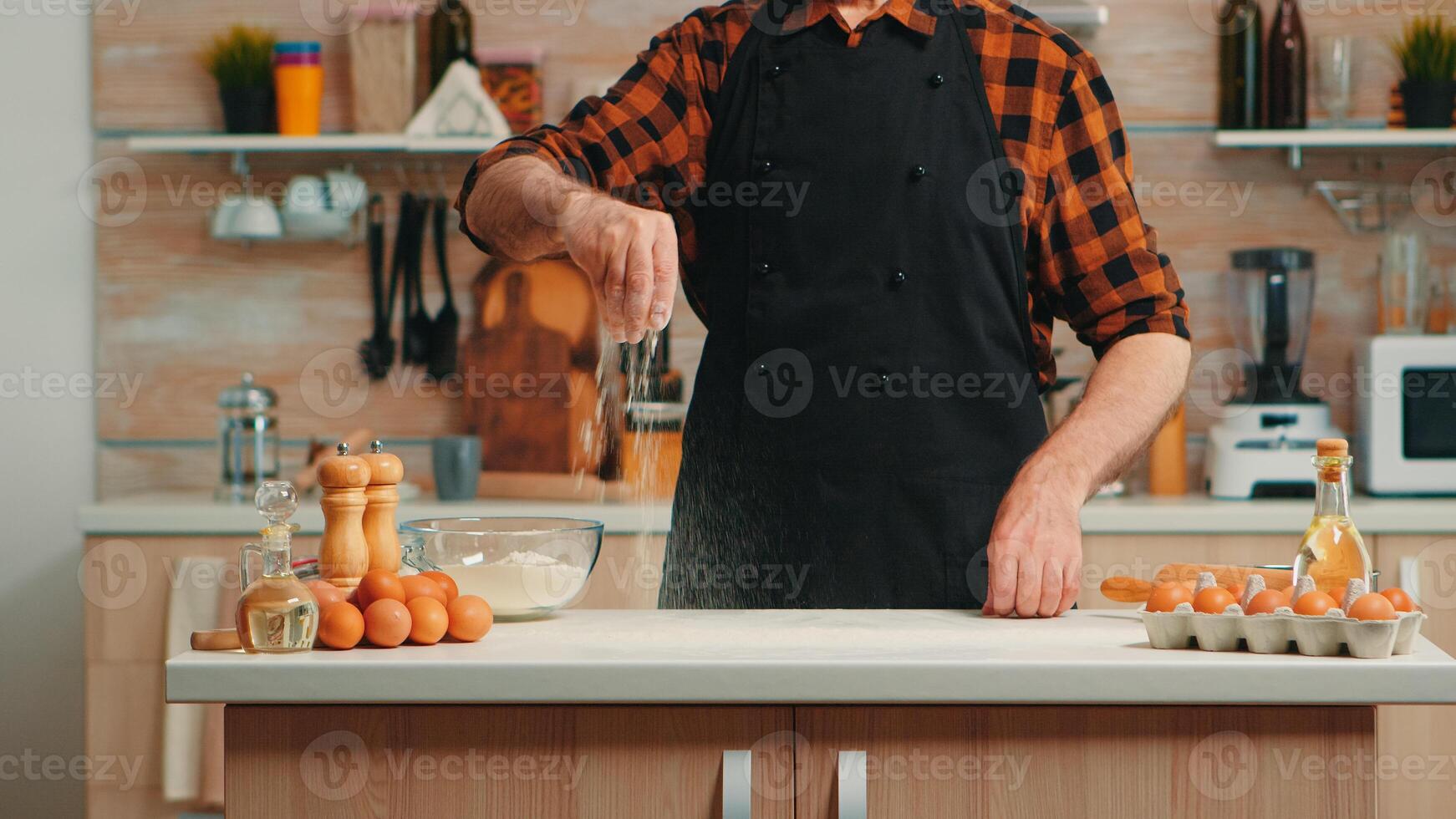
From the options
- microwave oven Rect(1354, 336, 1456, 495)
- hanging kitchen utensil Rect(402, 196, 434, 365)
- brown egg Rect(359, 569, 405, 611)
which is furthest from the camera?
hanging kitchen utensil Rect(402, 196, 434, 365)

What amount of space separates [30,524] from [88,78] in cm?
98

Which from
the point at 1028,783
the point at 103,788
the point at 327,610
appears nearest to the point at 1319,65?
the point at 1028,783

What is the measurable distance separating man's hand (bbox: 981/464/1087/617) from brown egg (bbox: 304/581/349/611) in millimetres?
566

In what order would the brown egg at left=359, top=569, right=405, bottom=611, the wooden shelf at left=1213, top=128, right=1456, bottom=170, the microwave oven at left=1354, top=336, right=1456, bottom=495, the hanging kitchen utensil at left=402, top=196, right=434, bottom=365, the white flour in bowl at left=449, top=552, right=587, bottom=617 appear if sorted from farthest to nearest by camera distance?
the hanging kitchen utensil at left=402, top=196, right=434, bottom=365 → the wooden shelf at left=1213, top=128, right=1456, bottom=170 → the microwave oven at left=1354, top=336, right=1456, bottom=495 → the white flour in bowl at left=449, top=552, right=587, bottom=617 → the brown egg at left=359, top=569, right=405, bottom=611

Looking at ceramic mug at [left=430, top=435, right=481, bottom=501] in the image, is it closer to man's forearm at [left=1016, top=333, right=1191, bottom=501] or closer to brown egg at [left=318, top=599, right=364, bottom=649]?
man's forearm at [left=1016, top=333, right=1191, bottom=501]

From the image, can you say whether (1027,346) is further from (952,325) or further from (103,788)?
(103,788)

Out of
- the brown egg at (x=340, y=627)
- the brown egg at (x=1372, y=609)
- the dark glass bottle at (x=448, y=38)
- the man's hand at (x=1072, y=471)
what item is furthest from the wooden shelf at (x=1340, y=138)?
the brown egg at (x=340, y=627)

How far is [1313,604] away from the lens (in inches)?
39.6

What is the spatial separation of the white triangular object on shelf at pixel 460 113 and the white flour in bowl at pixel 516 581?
1726 millimetres

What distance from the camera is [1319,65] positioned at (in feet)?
9.09

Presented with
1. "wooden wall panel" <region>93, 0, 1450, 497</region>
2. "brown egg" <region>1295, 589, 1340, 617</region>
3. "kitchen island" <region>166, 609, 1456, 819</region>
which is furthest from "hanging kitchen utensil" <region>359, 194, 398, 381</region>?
"brown egg" <region>1295, 589, 1340, 617</region>

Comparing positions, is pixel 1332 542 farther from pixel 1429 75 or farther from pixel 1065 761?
pixel 1429 75

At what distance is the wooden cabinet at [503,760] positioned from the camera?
974 millimetres

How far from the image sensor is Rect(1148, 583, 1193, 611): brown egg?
3.55ft
